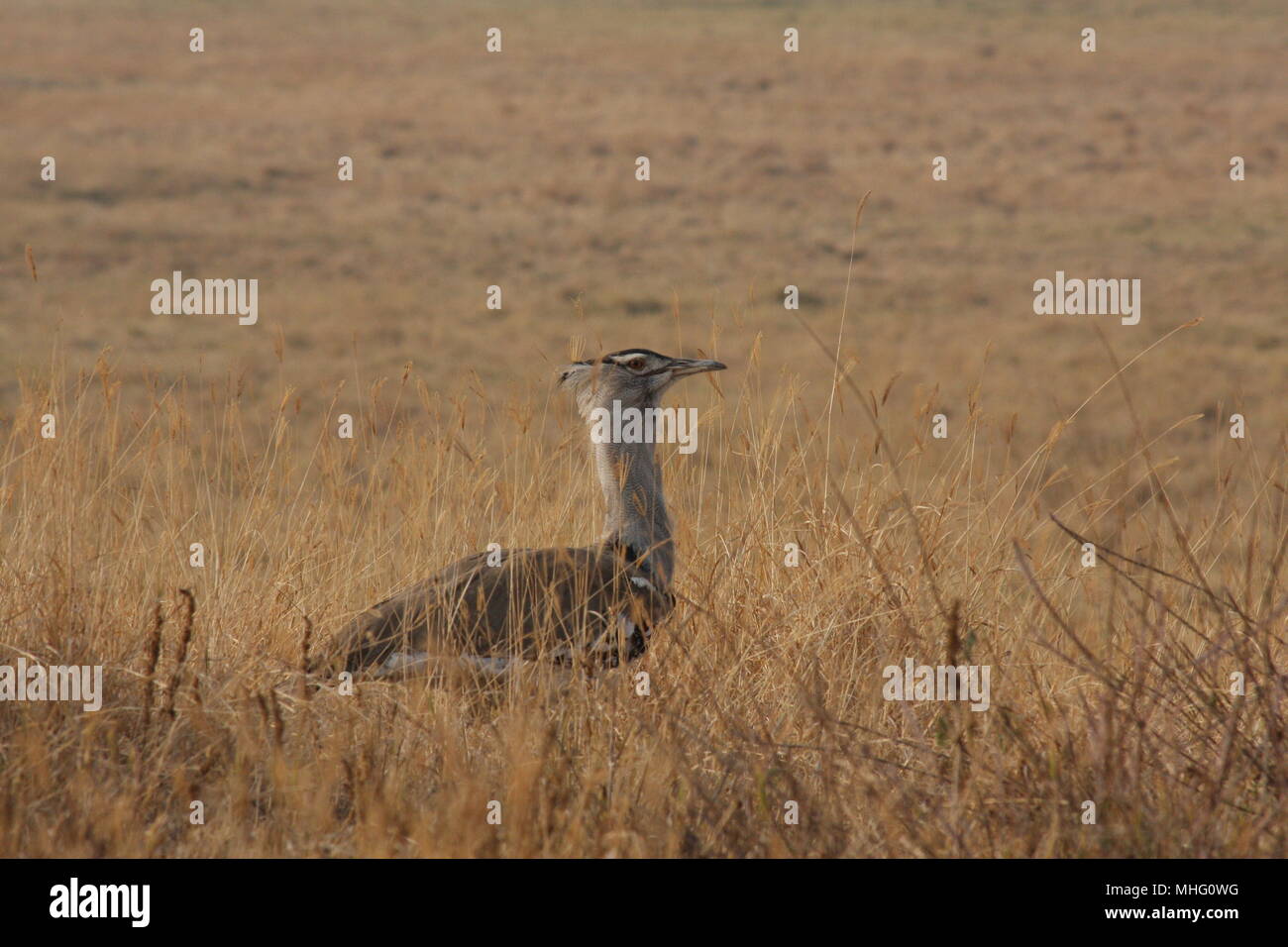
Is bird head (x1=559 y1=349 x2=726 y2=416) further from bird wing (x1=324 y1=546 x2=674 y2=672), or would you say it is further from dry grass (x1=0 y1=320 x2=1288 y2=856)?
bird wing (x1=324 y1=546 x2=674 y2=672)

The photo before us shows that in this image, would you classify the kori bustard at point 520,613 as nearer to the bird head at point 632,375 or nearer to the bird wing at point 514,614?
the bird wing at point 514,614

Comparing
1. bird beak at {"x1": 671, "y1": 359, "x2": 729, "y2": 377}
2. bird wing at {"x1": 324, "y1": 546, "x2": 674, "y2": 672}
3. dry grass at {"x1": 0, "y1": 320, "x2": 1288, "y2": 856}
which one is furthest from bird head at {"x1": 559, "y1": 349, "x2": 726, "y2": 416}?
bird wing at {"x1": 324, "y1": 546, "x2": 674, "y2": 672}

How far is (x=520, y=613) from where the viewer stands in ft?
12.8

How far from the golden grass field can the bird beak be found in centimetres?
20

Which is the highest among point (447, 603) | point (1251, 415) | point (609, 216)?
point (609, 216)

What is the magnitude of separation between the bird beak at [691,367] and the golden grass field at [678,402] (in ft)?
0.64

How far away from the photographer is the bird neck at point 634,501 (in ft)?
14.5

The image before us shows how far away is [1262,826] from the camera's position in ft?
8.93

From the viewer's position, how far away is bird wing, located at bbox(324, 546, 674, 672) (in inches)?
151

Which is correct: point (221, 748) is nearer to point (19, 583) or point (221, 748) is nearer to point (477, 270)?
point (19, 583)

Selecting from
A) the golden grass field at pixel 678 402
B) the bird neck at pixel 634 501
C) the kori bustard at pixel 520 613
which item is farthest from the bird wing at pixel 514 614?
the bird neck at pixel 634 501


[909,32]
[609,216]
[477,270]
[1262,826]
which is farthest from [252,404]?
[909,32]

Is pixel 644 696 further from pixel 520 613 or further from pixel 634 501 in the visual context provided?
pixel 634 501

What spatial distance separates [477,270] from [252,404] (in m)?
11.1
